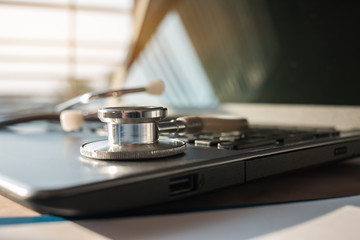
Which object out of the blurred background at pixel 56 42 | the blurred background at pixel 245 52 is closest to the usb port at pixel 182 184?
the blurred background at pixel 245 52

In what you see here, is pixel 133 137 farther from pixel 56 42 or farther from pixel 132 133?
pixel 56 42

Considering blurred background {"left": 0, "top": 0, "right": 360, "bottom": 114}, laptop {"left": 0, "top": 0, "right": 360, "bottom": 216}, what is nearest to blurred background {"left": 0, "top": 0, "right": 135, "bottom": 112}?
blurred background {"left": 0, "top": 0, "right": 360, "bottom": 114}

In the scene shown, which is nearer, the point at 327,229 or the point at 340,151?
the point at 327,229

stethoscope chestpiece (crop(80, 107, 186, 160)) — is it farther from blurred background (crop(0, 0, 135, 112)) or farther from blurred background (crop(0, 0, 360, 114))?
blurred background (crop(0, 0, 135, 112))

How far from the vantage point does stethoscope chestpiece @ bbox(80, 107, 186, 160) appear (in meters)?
0.49

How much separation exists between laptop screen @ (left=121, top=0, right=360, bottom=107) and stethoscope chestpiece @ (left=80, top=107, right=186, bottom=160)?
782mm

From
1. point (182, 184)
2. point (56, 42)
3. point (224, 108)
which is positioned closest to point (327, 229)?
point (182, 184)

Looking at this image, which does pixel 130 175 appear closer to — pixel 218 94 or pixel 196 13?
pixel 218 94

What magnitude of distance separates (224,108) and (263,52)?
30cm

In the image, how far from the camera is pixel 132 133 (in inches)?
20.2

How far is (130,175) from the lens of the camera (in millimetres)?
388

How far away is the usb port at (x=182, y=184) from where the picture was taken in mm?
426

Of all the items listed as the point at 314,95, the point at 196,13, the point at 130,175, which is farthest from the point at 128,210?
the point at 196,13

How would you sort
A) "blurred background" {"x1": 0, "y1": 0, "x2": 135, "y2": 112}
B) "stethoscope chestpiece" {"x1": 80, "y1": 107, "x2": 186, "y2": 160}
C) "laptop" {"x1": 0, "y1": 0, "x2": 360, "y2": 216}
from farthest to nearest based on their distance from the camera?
"blurred background" {"x1": 0, "y1": 0, "x2": 135, "y2": 112}, "stethoscope chestpiece" {"x1": 80, "y1": 107, "x2": 186, "y2": 160}, "laptop" {"x1": 0, "y1": 0, "x2": 360, "y2": 216}
